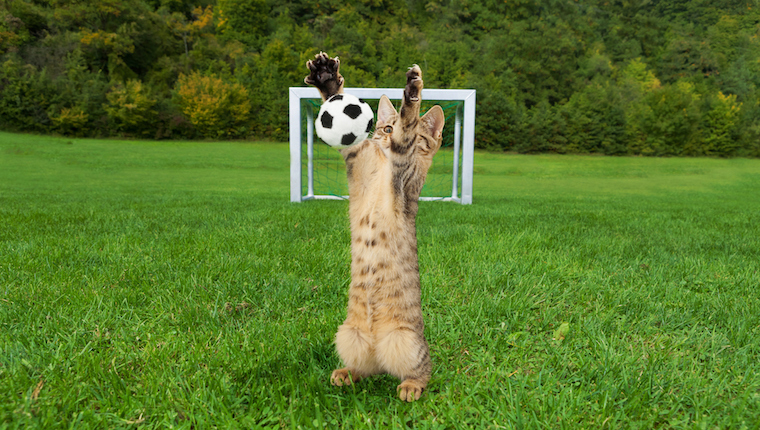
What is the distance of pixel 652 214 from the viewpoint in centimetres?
746

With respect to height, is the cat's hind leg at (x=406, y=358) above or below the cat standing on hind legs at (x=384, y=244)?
below

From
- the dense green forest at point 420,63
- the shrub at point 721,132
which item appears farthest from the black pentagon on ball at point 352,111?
the shrub at point 721,132

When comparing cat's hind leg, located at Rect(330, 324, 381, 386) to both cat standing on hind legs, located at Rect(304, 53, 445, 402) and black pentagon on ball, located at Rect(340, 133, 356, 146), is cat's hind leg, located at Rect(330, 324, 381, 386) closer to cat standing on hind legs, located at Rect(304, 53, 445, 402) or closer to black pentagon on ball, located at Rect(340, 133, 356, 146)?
cat standing on hind legs, located at Rect(304, 53, 445, 402)

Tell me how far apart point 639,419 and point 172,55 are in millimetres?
40046

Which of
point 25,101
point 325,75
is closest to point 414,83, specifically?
point 325,75

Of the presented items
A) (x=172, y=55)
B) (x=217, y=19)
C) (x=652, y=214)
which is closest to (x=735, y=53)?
(x=652, y=214)

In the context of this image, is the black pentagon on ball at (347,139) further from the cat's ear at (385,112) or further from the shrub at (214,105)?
the shrub at (214,105)

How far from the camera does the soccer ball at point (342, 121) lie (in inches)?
53.4

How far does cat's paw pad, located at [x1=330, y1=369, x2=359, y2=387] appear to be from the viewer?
1.70m

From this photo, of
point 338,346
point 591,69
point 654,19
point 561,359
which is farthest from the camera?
point 654,19

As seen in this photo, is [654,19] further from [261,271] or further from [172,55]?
[261,271]

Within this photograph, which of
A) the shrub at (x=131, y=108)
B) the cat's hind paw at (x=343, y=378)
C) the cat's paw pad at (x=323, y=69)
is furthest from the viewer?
the shrub at (x=131, y=108)

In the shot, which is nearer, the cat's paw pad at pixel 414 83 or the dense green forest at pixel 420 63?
the cat's paw pad at pixel 414 83

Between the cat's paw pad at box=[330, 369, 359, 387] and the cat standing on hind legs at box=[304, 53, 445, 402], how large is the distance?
137 mm
